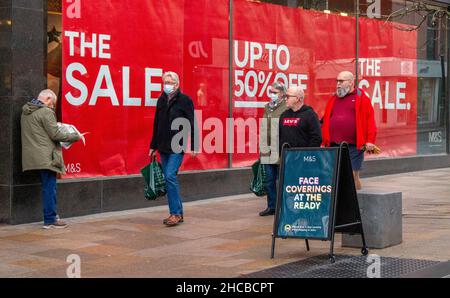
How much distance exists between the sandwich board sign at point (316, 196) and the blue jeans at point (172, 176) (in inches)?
92.8

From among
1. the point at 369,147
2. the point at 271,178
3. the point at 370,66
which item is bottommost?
the point at 271,178

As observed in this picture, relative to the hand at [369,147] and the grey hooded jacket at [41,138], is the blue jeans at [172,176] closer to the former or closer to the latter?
the grey hooded jacket at [41,138]

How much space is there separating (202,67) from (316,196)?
231 inches

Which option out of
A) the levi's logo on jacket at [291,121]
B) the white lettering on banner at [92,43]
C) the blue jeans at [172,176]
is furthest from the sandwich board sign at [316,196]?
the white lettering on banner at [92,43]

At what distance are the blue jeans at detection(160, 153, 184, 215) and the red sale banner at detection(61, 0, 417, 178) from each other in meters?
1.71

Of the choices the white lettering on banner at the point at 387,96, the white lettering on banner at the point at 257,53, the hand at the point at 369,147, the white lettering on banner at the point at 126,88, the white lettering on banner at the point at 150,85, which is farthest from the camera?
the white lettering on banner at the point at 387,96

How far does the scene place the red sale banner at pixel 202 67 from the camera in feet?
35.7

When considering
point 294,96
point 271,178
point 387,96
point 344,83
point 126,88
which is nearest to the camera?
point 294,96

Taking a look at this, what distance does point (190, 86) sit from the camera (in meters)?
12.6

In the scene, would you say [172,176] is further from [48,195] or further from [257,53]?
[257,53]

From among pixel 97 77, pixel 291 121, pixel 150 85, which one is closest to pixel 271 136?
pixel 291 121

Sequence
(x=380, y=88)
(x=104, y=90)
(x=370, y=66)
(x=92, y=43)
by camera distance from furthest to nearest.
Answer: (x=380, y=88) → (x=370, y=66) → (x=104, y=90) → (x=92, y=43)

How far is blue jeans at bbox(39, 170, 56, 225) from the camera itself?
9.43 metres

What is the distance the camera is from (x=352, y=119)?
30.3 feet
